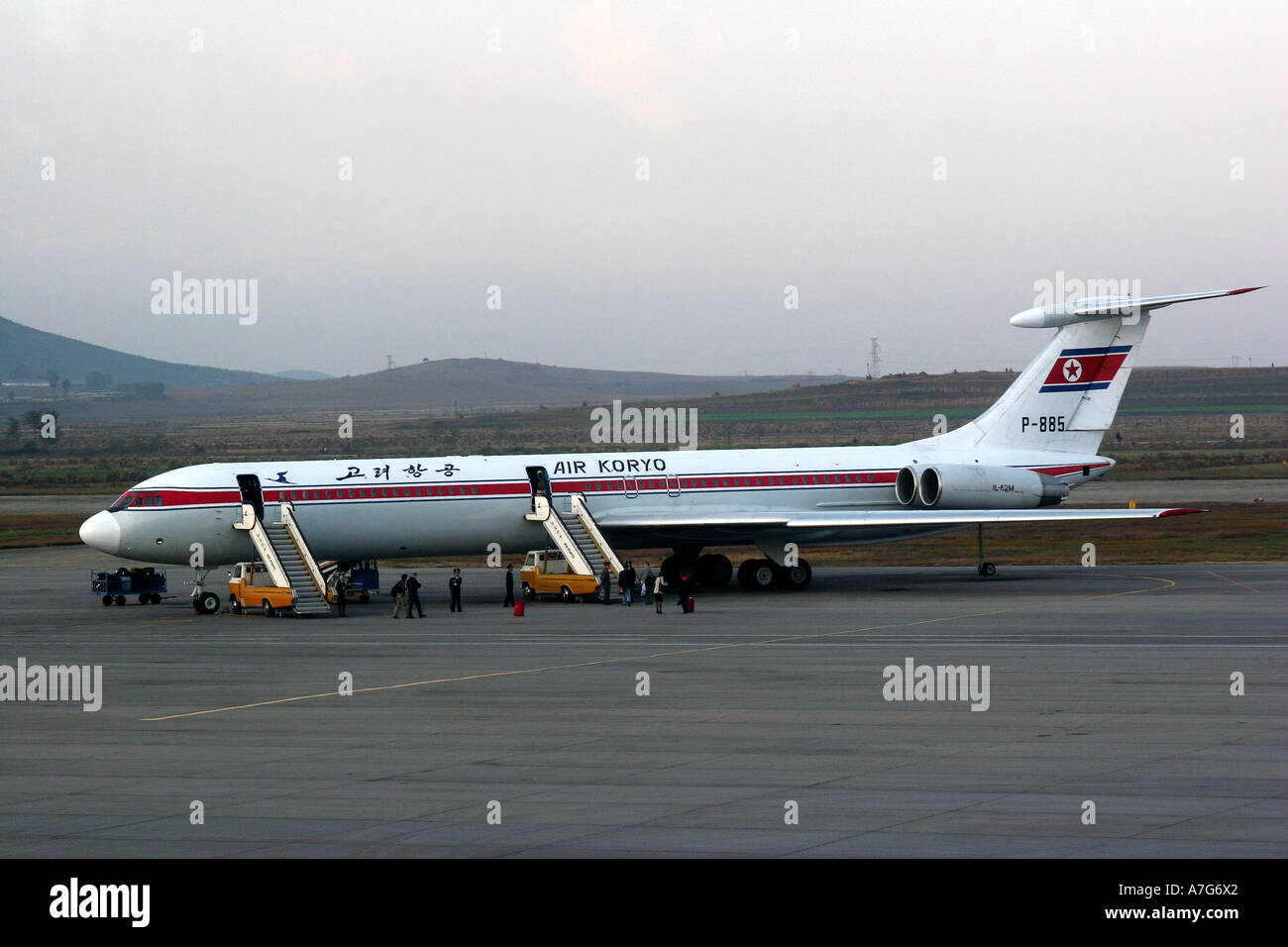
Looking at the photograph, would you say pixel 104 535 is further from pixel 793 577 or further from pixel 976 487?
pixel 976 487

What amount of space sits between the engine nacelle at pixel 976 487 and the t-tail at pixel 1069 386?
1724 millimetres

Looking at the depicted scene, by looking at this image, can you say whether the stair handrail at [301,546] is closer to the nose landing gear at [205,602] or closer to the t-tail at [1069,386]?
the nose landing gear at [205,602]

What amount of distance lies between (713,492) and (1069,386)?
1307cm

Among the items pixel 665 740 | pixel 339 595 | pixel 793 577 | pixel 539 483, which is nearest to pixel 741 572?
pixel 793 577

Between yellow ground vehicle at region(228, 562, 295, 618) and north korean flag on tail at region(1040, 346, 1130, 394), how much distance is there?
26217mm

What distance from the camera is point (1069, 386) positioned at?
1937 inches

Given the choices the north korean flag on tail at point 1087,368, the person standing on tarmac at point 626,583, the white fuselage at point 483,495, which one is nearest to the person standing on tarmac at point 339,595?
the white fuselage at point 483,495

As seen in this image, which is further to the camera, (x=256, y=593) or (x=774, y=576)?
(x=774, y=576)

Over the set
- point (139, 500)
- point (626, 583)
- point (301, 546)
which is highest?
point (139, 500)

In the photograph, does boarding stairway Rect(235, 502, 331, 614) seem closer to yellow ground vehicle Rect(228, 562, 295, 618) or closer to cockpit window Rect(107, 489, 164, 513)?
yellow ground vehicle Rect(228, 562, 295, 618)

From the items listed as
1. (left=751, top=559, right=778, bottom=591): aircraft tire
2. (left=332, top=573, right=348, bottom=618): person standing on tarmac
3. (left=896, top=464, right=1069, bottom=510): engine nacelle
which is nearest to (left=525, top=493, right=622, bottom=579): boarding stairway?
(left=751, top=559, right=778, bottom=591): aircraft tire

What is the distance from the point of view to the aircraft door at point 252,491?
141ft
